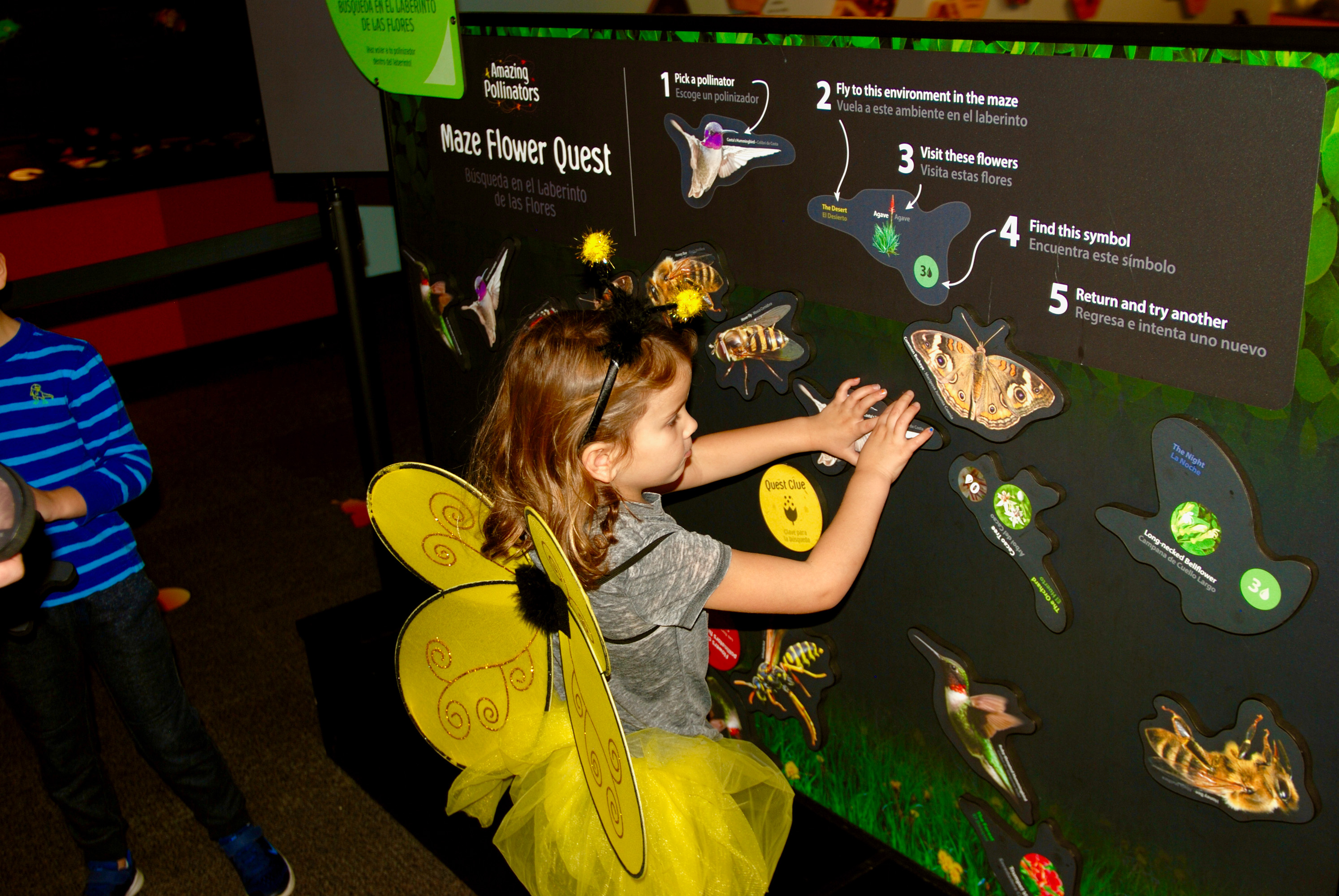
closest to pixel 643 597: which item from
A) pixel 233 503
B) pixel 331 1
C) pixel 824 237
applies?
pixel 824 237

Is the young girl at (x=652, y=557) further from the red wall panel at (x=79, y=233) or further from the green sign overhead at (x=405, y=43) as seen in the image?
the red wall panel at (x=79, y=233)

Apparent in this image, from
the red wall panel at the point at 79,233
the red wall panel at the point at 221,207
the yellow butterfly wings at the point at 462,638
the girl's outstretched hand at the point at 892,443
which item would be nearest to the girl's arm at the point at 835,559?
the girl's outstretched hand at the point at 892,443

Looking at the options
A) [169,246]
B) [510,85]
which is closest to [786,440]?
[510,85]

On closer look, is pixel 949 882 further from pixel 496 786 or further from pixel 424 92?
pixel 424 92

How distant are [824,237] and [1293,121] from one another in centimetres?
57

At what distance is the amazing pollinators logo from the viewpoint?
1.79 m

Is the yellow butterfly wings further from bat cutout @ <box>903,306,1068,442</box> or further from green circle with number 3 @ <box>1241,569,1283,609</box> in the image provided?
green circle with number 3 @ <box>1241,569,1283,609</box>

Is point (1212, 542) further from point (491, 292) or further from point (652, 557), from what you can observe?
point (491, 292)

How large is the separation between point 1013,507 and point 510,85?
1.04m

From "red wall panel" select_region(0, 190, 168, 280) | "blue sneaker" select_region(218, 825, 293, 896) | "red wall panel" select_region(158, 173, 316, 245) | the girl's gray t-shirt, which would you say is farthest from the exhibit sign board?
"red wall panel" select_region(158, 173, 316, 245)

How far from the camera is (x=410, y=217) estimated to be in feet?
7.16

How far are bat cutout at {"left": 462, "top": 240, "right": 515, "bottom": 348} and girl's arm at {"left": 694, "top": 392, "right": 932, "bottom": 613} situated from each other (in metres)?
0.80

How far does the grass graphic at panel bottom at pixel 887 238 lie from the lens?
4.44 ft

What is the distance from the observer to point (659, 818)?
4.96 ft
